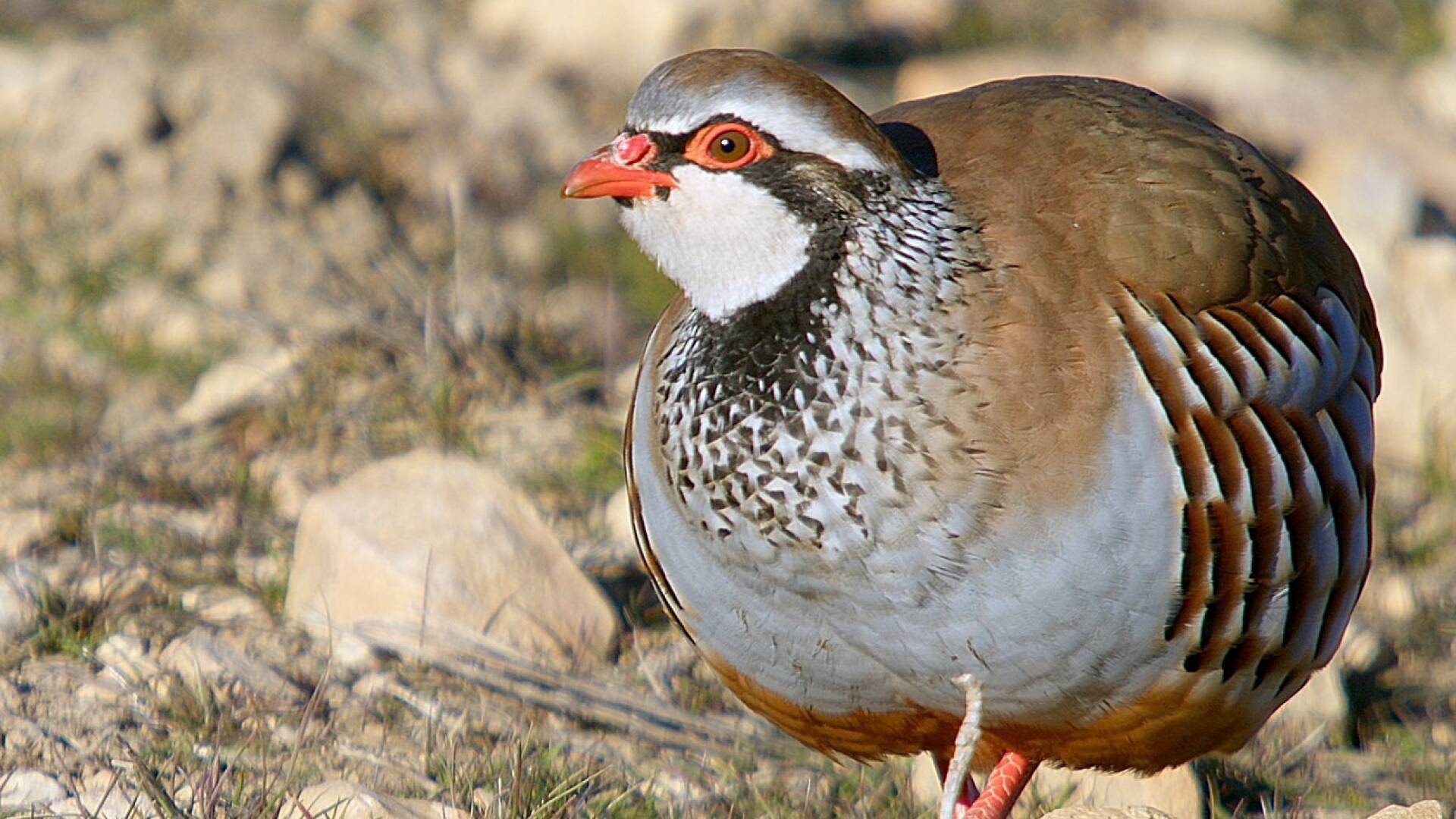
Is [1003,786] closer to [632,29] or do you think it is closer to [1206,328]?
[1206,328]

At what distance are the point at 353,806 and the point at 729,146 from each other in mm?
1136

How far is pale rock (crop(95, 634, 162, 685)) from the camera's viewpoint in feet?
11.6

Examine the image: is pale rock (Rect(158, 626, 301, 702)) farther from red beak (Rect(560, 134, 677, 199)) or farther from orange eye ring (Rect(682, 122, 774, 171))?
orange eye ring (Rect(682, 122, 774, 171))

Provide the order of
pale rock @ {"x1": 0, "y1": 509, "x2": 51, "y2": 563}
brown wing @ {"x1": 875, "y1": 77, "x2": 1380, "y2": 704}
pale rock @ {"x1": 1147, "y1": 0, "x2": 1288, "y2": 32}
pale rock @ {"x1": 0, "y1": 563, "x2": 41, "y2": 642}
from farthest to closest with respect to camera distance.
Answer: pale rock @ {"x1": 1147, "y1": 0, "x2": 1288, "y2": 32} < pale rock @ {"x1": 0, "y1": 509, "x2": 51, "y2": 563} < pale rock @ {"x1": 0, "y1": 563, "x2": 41, "y2": 642} < brown wing @ {"x1": 875, "y1": 77, "x2": 1380, "y2": 704}

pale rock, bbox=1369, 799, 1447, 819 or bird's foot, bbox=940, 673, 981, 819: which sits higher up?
bird's foot, bbox=940, 673, 981, 819

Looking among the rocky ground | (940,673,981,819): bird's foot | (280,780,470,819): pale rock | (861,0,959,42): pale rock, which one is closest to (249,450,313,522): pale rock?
the rocky ground

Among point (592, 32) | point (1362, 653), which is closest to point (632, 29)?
point (592, 32)

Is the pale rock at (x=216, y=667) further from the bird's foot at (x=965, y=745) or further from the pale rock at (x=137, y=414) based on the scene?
the bird's foot at (x=965, y=745)

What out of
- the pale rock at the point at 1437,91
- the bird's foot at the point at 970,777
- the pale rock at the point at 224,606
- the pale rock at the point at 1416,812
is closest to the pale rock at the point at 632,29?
the pale rock at the point at 1437,91

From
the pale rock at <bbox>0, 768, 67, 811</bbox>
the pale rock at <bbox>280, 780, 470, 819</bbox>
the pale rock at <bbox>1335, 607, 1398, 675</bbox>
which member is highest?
the pale rock at <bbox>280, 780, 470, 819</bbox>

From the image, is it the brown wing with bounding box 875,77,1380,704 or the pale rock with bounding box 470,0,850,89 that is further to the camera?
the pale rock with bounding box 470,0,850,89

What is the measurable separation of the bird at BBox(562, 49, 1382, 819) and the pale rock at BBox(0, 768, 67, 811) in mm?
1037

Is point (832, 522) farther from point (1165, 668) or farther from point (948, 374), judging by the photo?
point (1165, 668)

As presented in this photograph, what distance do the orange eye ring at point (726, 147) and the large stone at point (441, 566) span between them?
130 cm
